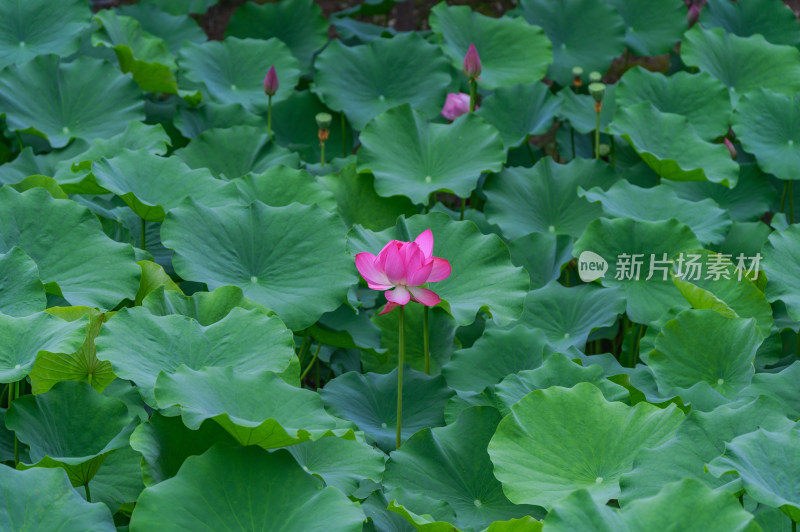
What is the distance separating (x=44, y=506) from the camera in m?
1.27

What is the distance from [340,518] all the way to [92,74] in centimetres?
186

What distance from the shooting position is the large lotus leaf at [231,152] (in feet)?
8.39

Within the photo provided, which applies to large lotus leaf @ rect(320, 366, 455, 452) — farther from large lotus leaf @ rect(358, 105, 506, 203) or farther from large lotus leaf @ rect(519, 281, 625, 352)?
large lotus leaf @ rect(358, 105, 506, 203)

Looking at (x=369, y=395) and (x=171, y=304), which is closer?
(x=171, y=304)

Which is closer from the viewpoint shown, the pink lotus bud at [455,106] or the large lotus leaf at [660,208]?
the large lotus leaf at [660,208]

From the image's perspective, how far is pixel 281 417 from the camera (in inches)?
56.4

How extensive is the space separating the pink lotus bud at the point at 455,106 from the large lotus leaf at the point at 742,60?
759 millimetres

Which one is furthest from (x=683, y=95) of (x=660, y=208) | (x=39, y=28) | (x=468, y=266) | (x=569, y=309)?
(x=39, y=28)

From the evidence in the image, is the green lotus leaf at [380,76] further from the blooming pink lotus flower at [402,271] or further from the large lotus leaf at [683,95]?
the blooming pink lotus flower at [402,271]

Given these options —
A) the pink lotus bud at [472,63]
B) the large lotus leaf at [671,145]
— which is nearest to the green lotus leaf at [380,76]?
the pink lotus bud at [472,63]

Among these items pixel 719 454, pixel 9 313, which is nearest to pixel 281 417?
pixel 9 313

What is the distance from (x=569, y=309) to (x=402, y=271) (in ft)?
2.11

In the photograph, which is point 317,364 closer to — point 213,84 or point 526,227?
point 526,227

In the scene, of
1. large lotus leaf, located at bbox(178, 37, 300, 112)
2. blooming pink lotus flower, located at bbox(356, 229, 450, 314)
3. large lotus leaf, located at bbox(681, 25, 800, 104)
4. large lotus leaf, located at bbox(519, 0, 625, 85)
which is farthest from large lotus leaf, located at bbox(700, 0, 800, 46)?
blooming pink lotus flower, located at bbox(356, 229, 450, 314)
